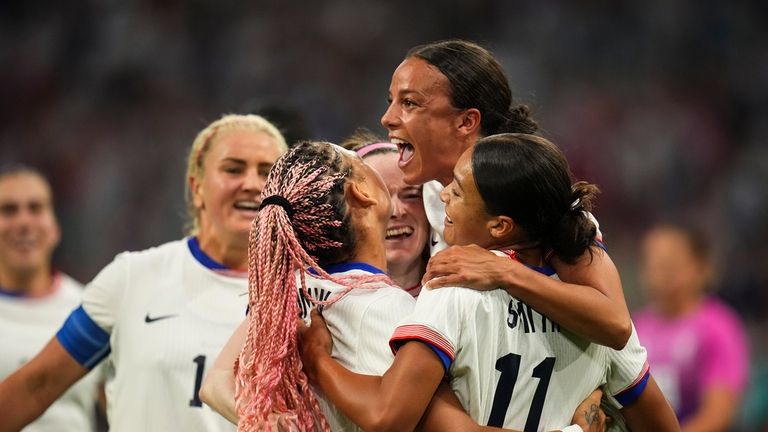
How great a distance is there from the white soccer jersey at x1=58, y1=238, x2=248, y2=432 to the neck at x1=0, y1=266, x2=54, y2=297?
1.88 metres

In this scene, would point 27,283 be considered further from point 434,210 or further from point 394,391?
point 394,391

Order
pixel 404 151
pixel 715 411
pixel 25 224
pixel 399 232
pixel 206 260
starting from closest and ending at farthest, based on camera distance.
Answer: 1. pixel 404 151
2. pixel 399 232
3. pixel 206 260
4. pixel 25 224
5. pixel 715 411

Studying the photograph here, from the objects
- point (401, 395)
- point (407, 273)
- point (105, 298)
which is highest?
point (401, 395)

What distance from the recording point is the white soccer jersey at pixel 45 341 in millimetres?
5133

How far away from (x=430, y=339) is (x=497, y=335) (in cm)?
20

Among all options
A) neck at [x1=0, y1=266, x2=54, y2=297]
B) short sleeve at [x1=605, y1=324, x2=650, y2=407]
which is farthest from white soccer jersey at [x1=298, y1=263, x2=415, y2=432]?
neck at [x1=0, y1=266, x2=54, y2=297]

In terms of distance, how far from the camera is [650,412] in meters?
3.15

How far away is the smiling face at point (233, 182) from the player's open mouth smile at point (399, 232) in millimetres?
593

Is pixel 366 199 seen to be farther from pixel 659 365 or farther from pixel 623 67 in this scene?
pixel 623 67

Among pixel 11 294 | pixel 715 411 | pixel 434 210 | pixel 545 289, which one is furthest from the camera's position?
pixel 715 411

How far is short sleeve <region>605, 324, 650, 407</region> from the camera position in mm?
3043

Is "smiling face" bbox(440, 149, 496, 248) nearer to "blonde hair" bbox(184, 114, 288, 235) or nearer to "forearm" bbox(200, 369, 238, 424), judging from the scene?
"forearm" bbox(200, 369, 238, 424)

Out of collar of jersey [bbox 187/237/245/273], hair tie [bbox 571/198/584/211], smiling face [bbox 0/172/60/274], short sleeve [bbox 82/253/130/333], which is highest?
hair tie [bbox 571/198/584/211]

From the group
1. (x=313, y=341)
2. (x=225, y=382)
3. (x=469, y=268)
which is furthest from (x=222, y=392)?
(x=469, y=268)
